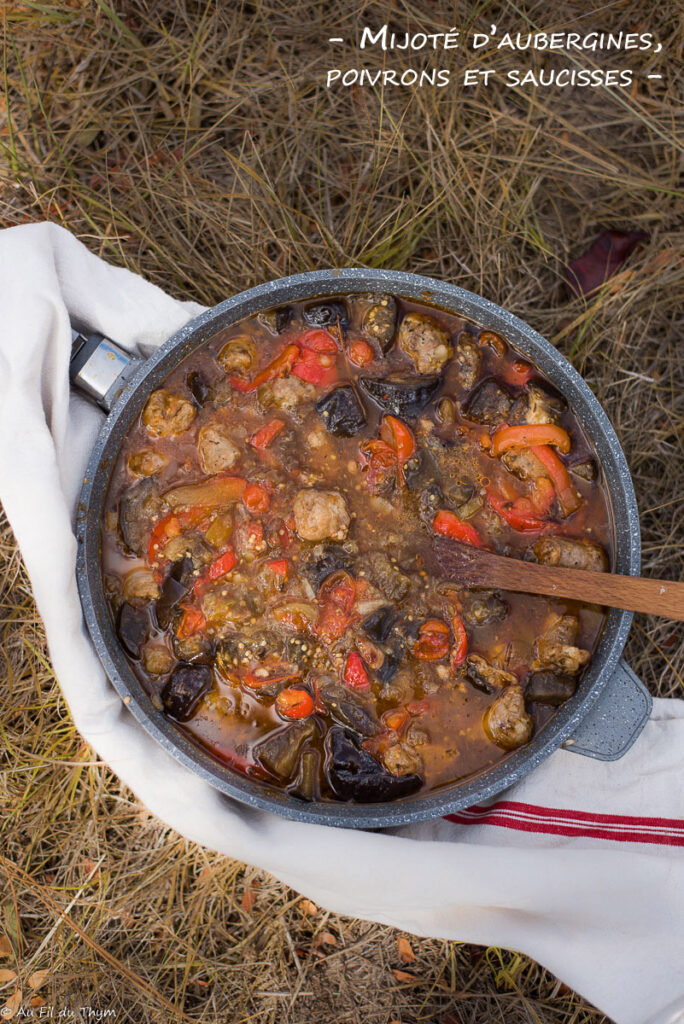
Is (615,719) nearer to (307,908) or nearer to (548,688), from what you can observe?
(548,688)

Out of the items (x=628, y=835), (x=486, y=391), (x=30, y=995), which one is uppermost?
(x=486, y=391)

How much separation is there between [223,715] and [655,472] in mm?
2257

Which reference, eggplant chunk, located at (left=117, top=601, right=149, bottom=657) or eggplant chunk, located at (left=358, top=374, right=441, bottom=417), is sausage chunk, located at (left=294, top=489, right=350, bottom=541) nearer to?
eggplant chunk, located at (left=358, top=374, right=441, bottom=417)

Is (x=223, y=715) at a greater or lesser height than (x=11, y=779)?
greater

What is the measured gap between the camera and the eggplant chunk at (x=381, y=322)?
2957mm

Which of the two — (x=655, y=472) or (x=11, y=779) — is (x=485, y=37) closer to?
(x=655, y=472)

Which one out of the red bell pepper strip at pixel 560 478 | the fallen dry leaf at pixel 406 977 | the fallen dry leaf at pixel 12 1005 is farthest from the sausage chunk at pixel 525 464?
the fallen dry leaf at pixel 12 1005

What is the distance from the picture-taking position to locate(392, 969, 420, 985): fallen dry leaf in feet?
10.5

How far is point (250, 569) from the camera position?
2863mm

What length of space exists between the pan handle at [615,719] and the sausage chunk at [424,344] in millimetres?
1375

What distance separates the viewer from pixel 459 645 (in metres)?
2.82

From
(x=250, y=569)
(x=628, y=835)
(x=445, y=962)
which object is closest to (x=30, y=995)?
(x=445, y=962)

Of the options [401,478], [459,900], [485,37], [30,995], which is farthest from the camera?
[485,37]

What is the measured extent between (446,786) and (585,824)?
23.6 inches
